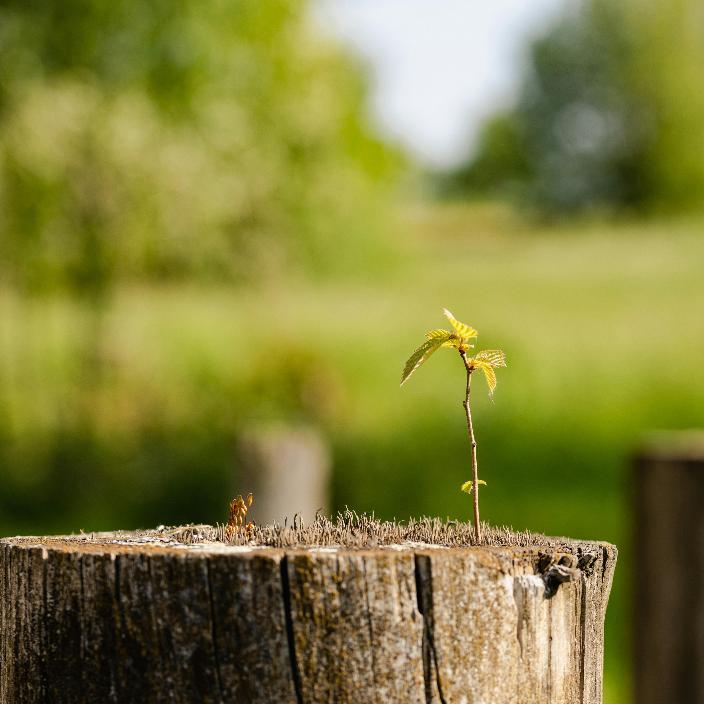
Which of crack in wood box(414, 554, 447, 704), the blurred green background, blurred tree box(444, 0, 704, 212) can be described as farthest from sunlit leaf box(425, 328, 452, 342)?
blurred tree box(444, 0, 704, 212)

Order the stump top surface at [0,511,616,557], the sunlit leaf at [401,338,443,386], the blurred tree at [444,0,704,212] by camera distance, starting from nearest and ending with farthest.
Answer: the stump top surface at [0,511,616,557] < the sunlit leaf at [401,338,443,386] < the blurred tree at [444,0,704,212]

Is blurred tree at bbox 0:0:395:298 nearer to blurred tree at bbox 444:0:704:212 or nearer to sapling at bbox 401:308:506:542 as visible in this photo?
sapling at bbox 401:308:506:542

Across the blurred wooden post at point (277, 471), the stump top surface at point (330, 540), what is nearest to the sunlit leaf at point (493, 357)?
the stump top surface at point (330, 540)

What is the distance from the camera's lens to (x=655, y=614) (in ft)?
16.3

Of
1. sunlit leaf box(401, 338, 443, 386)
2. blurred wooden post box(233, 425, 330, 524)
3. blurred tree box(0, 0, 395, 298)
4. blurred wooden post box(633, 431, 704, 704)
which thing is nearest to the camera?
sunlit leaf box(401, 338, 443, 386)

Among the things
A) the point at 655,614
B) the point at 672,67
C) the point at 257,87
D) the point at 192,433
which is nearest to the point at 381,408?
the point at 192,433

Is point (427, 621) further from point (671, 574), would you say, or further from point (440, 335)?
point (671, 574)

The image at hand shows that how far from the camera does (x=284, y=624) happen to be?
1958 mm

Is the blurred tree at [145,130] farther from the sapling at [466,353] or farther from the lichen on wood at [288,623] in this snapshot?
the lichen on wood at [288,623]

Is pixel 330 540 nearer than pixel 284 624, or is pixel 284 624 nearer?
pixel 284 624

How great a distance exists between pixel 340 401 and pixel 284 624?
16.8 m

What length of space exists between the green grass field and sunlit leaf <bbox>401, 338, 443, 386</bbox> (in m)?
8.16

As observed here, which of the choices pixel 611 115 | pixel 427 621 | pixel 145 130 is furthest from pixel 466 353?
pixel 611 115

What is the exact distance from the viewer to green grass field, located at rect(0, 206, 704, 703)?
623 inches
